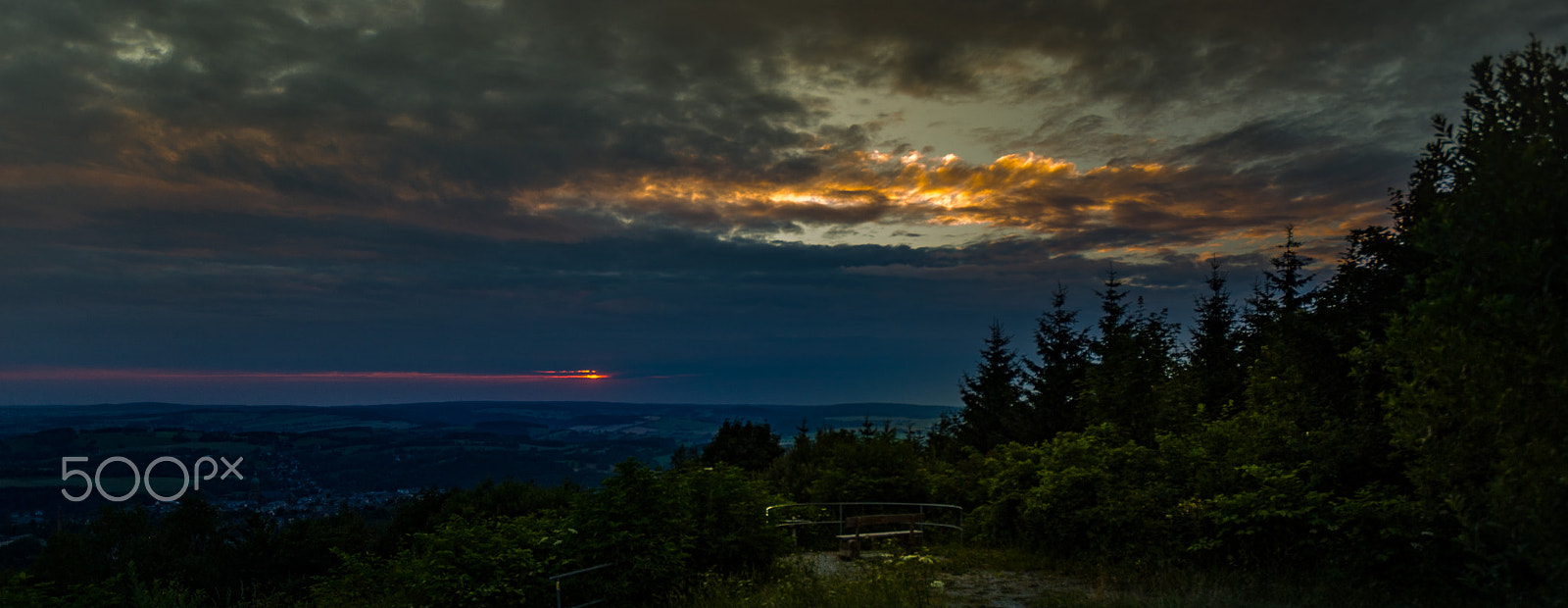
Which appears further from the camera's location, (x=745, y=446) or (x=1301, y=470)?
(x=745, y=446)

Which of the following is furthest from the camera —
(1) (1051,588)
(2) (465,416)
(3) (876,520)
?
(2) (465,416)

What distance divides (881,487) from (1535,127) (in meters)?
17.1

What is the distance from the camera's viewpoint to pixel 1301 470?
11.1 metres

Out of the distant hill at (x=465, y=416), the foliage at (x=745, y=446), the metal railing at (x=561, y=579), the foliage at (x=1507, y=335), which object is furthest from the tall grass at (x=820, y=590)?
the distant hill at (x=465, y=416)

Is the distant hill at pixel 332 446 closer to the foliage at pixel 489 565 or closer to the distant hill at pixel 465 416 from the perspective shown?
the distant hill at pixel 465 416

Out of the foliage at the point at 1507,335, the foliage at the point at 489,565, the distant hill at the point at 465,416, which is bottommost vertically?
the distant hill at the point at 465,416

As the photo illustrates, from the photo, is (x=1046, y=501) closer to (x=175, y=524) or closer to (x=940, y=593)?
(x=940, y=593)

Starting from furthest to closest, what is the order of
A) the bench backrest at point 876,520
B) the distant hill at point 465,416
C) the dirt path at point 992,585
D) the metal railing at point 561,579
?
the distant hill at point 465,416
the bench backrest at point 876,520
the dirt path at point 992,585
the metal railing at point 561,579

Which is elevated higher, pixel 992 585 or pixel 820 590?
pixel 820 590

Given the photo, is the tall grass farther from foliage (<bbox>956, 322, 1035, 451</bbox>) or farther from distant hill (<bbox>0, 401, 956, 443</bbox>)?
distant hill (<bbox>0, 401, 956, 443</bbox>)

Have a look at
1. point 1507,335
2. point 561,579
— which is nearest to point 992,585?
point 561,579

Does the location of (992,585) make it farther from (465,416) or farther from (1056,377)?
(465,416)

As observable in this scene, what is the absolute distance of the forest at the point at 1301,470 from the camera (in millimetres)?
5098

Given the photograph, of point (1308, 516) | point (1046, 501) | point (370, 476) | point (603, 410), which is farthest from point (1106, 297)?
point (603, 410)
